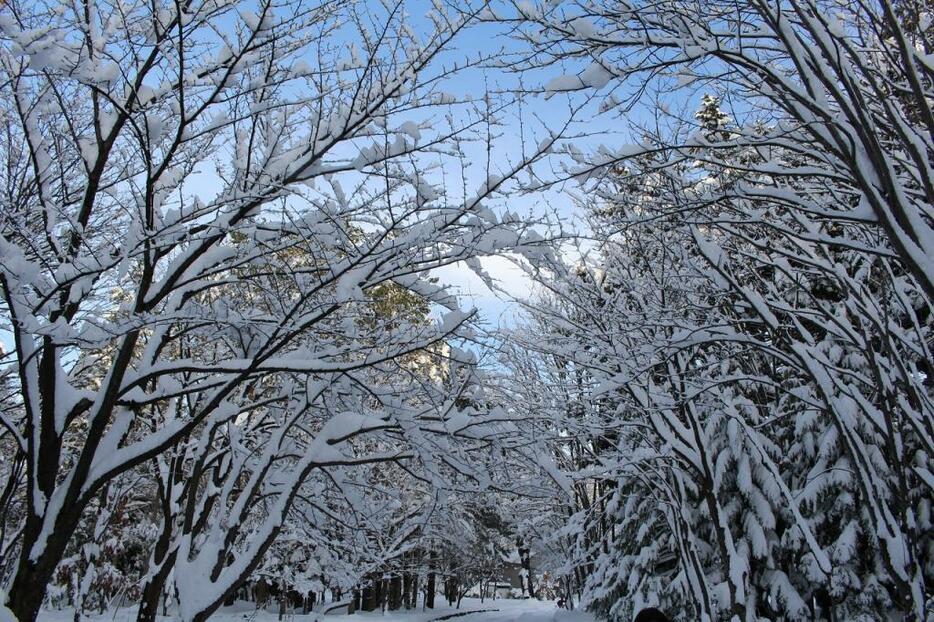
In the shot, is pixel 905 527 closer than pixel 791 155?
Yes

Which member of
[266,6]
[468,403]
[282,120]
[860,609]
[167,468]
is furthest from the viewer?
[167,468]

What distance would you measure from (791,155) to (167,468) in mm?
9107

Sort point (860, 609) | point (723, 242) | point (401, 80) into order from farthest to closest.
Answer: point (860, 609), point (723, 242), point (401, 80)

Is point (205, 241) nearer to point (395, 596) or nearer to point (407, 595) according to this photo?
point (395, 596)

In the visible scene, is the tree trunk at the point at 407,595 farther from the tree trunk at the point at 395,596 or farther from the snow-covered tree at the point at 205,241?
the snow-covered tree at the point at 205,241

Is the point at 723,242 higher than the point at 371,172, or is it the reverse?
the point at 723,242

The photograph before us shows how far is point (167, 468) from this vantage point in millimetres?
9312

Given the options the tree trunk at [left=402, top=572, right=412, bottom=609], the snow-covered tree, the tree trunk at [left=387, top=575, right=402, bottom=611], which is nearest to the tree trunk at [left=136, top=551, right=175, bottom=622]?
the snow-covered tree

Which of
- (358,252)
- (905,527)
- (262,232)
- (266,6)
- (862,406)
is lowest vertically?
(905,527)

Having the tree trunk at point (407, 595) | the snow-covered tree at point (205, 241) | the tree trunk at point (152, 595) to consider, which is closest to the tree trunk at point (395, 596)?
the tree trunk at point (407, 595)

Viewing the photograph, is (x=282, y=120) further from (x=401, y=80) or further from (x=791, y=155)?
(x=791, y=155)

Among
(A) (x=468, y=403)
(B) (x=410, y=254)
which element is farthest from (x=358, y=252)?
(A) (x=468, y=403)

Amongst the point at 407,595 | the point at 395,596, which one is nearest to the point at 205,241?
the point at 395,596

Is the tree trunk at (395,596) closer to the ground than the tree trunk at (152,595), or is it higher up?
closer to the ground
